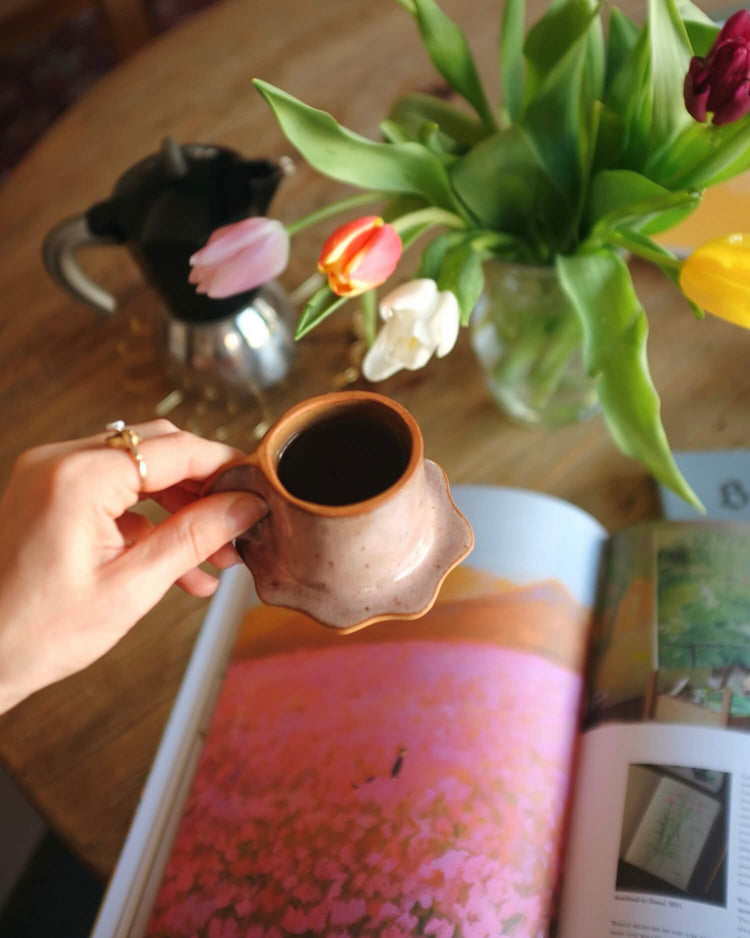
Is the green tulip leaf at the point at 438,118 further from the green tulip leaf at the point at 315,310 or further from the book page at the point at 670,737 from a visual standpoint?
the book page at the point at 670,737

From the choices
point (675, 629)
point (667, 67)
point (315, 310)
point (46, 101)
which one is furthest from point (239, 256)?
point (46, 101)

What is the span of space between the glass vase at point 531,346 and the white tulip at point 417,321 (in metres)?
0.13

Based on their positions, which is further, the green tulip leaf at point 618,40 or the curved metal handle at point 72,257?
the curved metal handle at point 72,257

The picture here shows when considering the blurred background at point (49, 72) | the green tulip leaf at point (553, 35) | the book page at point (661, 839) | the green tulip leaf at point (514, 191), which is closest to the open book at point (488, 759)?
the book page at point (661, 839)

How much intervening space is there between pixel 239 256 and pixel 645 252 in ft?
0.87

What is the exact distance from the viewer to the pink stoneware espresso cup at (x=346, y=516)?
46 cm

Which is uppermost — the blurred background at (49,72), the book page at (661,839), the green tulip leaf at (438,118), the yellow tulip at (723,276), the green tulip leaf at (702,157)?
the green tulip leaf at (438,118)

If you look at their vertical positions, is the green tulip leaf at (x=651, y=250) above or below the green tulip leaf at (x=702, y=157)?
below

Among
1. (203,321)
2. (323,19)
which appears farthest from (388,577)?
(323,19)

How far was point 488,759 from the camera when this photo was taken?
0.58 metres

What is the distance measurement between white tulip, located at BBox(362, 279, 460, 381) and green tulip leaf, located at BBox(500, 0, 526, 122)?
0.56ft

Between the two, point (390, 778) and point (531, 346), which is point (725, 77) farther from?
point (390, 778)

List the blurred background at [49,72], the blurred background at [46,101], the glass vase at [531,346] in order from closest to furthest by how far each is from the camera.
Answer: the glass vase at [531,346]
the blurred background at [46,101]
the blurred background at [49,72]

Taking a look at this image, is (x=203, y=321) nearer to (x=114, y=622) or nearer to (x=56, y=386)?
(x=56, y=386)
